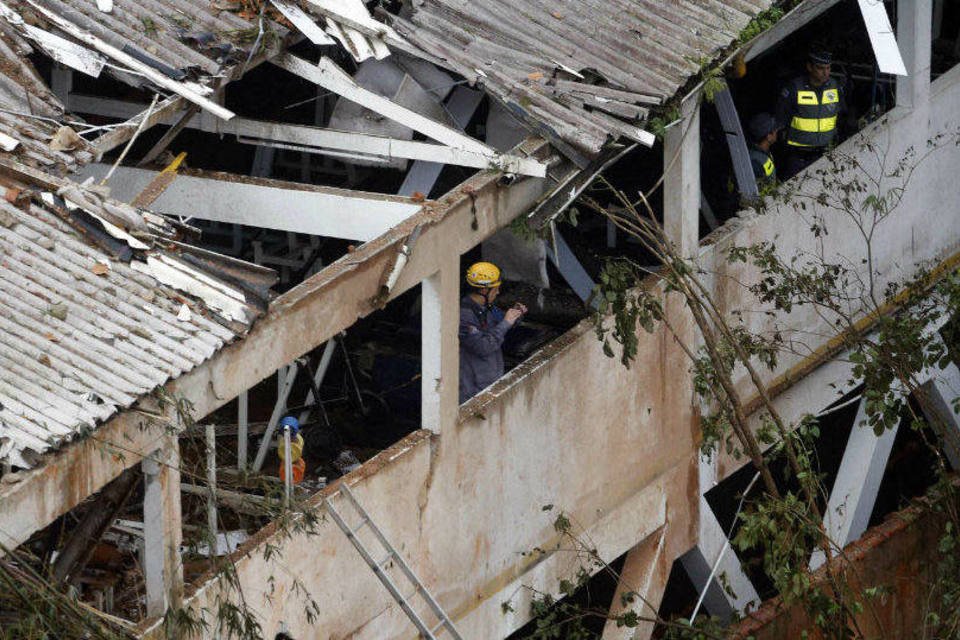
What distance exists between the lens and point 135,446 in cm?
911

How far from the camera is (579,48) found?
12.5 m

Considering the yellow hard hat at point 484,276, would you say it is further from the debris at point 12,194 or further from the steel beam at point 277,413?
the debris at point 12,194

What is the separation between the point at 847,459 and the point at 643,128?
4557 millimetres

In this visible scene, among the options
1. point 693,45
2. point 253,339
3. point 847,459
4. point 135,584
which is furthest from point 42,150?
point 847,459

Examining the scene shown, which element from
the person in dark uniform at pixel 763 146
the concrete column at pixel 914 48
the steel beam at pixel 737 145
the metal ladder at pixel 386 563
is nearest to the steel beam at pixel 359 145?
the metal ladder at pixel 386 563

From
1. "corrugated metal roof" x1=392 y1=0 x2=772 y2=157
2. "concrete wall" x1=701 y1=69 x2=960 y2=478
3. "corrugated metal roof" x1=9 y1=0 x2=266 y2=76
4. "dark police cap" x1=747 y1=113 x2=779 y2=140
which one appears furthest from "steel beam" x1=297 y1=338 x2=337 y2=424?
"dark police cap" x1=747 y1=113 x2=779 y2=140

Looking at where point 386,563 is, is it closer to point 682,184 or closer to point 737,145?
point 682,184

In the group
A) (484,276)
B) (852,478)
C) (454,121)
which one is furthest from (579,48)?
(852,478)

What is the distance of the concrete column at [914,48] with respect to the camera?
1484 centimetres

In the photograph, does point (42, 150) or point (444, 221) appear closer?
point (42, 150)

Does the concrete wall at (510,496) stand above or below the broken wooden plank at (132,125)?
below

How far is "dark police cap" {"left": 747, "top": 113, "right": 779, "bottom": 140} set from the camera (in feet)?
48.9

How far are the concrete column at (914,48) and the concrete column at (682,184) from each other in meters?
2.52

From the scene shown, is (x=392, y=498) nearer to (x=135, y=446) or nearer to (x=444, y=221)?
(x=444, y=221)
